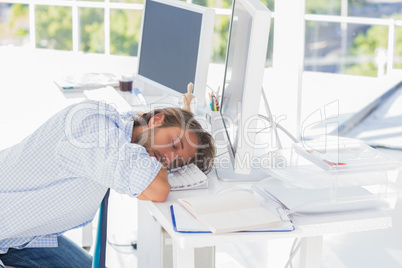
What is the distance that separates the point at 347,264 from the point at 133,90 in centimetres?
130

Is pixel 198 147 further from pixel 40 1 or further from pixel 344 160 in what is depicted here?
pixel 40 1

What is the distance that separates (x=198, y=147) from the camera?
5.18ft

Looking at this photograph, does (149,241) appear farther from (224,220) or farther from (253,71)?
(253,71)

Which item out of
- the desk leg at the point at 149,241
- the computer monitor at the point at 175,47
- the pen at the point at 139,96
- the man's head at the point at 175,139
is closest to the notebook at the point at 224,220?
the man's head at the point at 175,139

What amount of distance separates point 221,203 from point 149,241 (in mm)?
710

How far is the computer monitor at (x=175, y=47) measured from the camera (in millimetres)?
2145

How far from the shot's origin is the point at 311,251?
1376mm

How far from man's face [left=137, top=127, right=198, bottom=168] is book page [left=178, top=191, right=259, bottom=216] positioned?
0.18 m

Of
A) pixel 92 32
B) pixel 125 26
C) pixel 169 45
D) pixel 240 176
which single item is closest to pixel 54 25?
pixel 92 32

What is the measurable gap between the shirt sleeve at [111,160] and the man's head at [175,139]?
103 mm

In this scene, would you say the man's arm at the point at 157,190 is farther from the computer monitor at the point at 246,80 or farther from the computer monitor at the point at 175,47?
the computer monitor at the point at 175,47

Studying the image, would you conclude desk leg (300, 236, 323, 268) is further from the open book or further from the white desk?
the open book

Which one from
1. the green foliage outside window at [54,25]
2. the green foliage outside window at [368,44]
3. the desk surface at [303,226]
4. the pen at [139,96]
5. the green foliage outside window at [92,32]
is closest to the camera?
the desk surface at [303,226]

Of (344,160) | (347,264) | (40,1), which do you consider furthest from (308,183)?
(40,1)
